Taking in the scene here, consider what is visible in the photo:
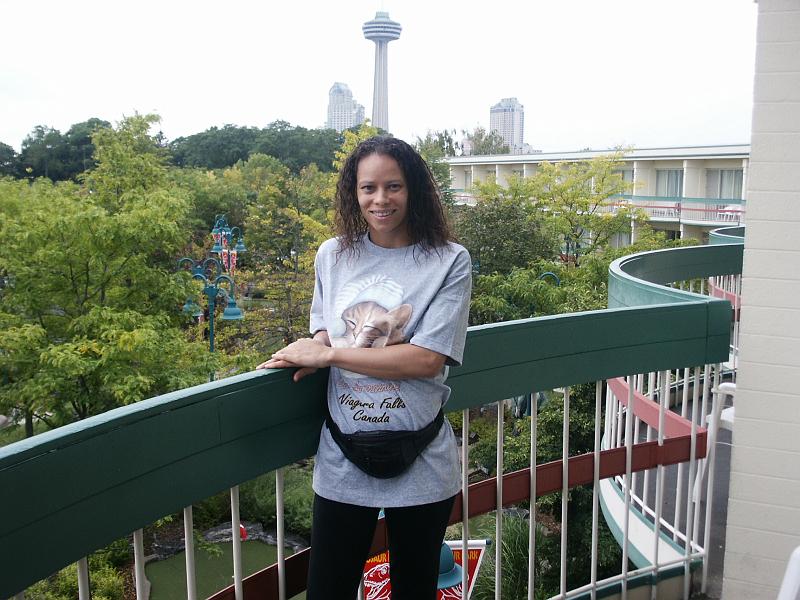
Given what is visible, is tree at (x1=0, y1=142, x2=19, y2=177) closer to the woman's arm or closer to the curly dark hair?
the curly dark hair

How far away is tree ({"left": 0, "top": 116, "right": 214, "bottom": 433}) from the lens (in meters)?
11.1

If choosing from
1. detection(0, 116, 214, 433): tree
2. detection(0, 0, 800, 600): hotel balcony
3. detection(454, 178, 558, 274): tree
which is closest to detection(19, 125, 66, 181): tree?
detection(454, 178, 558, 274): tree

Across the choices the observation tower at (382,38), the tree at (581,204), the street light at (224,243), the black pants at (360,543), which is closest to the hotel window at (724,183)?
the tree at (581,204)

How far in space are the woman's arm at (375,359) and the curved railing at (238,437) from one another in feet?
0.26

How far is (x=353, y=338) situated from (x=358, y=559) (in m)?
0.48

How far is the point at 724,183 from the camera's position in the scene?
29.4m

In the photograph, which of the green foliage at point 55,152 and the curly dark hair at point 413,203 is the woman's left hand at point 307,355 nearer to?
the curly dark hair at point 413,203

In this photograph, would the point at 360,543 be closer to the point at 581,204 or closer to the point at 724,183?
the point at 581,204

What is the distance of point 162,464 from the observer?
145 centimetres

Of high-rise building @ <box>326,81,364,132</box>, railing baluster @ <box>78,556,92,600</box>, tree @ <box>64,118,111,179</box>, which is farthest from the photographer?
high-rise building @ <box>326,81,364,132</box>

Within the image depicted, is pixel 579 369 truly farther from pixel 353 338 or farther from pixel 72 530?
pixel 72 530

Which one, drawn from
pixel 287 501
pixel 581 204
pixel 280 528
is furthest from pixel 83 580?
pixel 581 204

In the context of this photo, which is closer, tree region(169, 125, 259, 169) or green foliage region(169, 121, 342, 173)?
green foliage region(169, 121, 342, 173)

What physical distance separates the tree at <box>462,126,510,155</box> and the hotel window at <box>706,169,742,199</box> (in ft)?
113
